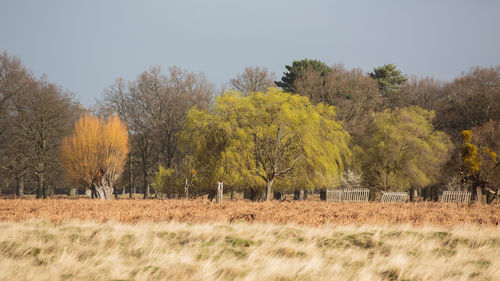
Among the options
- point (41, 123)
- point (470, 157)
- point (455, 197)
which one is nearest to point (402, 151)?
point (455, 197)

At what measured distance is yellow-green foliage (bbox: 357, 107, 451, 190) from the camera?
4072 cm

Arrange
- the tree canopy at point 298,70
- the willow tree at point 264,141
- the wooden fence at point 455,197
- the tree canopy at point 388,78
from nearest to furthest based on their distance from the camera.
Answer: the willow tree at point 264,141 < the wooden fence at point 455,197 < the tree canopy at point 298,70 < the tree canopy at point 388,78

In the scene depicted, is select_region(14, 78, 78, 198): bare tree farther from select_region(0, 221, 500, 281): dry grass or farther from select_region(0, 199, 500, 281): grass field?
select_region(0, 221, 500, 281): dry grass

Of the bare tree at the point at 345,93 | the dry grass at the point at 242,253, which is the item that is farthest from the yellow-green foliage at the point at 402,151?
the dry grass at the point at 242,253

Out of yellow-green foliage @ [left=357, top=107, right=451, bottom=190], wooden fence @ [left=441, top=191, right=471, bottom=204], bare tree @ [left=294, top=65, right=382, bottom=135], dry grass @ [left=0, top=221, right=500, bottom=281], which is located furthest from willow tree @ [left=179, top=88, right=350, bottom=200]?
dry grass @ [left=0, top=221, right=500, bottom=281]

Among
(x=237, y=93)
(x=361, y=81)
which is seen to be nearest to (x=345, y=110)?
(x=361, y=81)

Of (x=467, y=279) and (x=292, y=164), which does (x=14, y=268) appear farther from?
(x=292, y=164)

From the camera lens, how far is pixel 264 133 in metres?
30.9

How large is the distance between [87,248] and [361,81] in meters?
45.3

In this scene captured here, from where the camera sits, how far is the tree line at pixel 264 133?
3139cm

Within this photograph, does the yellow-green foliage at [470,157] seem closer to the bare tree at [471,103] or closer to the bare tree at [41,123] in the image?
the bare tree at [471,103]

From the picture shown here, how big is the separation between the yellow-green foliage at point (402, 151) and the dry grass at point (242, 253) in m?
30.1

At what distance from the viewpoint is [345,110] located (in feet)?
155

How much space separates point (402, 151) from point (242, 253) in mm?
36380
